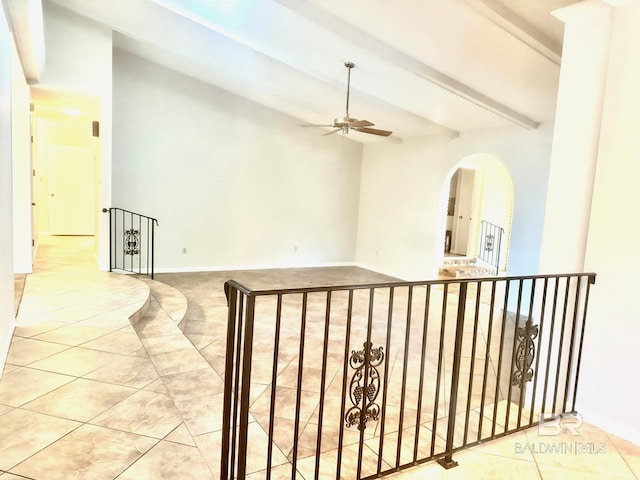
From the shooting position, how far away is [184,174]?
23.3ft

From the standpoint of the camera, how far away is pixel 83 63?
5215mm

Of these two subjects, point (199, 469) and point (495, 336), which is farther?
point (495, 336)

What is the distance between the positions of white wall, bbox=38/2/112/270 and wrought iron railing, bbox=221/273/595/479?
3.33m

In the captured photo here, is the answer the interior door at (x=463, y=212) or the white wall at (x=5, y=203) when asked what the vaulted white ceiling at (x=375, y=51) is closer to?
the white wall at (x=5, y=203)

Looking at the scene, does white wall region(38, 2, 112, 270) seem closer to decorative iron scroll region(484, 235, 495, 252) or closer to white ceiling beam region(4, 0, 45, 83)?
white ceiling beam region(4, 0, 45, 83)

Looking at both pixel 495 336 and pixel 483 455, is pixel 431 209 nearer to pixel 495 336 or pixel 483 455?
pixel 495 336

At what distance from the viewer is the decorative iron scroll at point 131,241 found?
6367mm

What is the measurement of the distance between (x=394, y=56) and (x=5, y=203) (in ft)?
12.1

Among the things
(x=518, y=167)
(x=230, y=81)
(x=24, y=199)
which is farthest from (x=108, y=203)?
(x=518, y=167)

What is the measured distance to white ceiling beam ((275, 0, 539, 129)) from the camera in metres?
3.87

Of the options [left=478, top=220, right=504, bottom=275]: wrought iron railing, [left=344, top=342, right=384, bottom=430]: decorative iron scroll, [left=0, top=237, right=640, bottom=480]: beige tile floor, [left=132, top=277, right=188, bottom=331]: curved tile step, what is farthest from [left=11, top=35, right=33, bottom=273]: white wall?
[left=478, top=220, right=504, bottom=275]: wrought iron railing

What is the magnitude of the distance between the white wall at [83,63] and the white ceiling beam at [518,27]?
14.9 feet

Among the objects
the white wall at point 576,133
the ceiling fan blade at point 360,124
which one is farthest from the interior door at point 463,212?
the white wall at point 576,133

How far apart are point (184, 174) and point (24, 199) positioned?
247 cm
